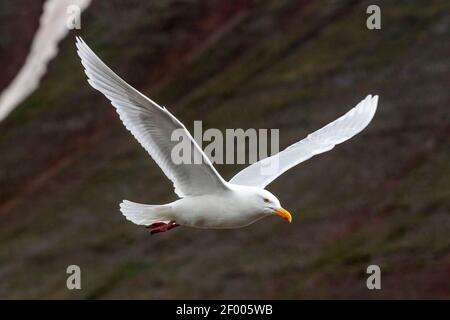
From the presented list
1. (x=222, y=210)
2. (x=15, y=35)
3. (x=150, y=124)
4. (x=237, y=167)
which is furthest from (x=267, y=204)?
(x=15, y=35)

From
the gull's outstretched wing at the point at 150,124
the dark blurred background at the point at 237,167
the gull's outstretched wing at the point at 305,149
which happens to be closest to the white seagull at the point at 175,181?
the gull's outstretched wing at the point at 150,124

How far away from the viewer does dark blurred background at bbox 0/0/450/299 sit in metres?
25.0

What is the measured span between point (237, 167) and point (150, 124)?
15.3 m

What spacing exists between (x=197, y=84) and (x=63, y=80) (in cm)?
404

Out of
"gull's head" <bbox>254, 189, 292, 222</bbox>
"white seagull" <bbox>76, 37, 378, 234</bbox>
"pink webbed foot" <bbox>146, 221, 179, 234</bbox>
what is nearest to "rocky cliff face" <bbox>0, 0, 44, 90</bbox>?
"pink webbed foot" <bbox>146, 221, 179, 234</bbox>

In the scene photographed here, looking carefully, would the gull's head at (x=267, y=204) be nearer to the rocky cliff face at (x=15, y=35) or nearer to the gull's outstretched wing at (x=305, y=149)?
the gull's outstretched wing at (x=305, y=149)

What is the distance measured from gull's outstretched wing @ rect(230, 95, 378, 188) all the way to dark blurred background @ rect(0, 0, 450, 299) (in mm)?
8169

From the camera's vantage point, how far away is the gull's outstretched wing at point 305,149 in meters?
14.3

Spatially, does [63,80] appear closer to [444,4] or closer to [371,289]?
[444,4]

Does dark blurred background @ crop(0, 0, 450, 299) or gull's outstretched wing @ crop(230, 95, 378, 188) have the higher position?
dark blurred background @ crop(0, 0, 450, 299)

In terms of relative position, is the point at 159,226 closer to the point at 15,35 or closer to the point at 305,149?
the point at 305,149

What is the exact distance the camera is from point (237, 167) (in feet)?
92.0

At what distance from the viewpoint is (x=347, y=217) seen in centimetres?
2591

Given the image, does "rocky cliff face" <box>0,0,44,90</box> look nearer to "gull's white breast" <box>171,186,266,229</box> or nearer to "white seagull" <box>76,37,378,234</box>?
"white seagull" <box>76,37,378,234</box>
